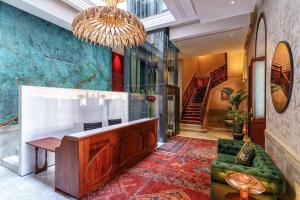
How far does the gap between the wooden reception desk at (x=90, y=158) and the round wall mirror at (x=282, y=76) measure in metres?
2.74

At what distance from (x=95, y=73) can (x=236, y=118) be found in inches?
228

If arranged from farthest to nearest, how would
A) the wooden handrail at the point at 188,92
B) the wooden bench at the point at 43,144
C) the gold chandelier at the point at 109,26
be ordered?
1. the wooden handrail at the point at 188,92
2. the wooden bench at the point at 43,144
3. the gold chandelier at the point at 109,26

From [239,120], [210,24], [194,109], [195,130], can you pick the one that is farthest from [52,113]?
[194,109]

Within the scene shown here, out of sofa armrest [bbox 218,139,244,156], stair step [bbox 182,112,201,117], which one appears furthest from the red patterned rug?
stair step [bbox 182,112,201,117]

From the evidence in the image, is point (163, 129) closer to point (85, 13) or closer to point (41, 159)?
point (41, 159)

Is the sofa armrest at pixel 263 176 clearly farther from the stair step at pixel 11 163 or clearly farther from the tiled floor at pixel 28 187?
the stair step at pixel 11 163

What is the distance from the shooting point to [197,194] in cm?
269

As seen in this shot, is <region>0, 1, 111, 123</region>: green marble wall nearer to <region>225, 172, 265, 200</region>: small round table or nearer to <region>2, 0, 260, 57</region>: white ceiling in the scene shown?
<region>2, 0, 260, 57</region>: white ceiling

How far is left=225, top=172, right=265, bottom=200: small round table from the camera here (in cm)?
166

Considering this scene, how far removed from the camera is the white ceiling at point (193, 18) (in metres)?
4.30

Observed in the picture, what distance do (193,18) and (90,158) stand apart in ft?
16.5

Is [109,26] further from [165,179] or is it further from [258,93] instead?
[258,93]

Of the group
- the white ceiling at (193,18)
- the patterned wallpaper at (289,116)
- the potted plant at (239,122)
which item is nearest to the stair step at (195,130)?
the potted plant at (239,122)

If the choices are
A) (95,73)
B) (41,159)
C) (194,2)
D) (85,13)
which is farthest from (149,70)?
(41,159)
